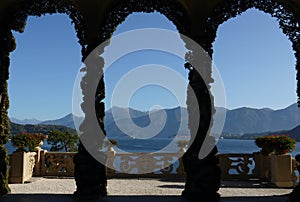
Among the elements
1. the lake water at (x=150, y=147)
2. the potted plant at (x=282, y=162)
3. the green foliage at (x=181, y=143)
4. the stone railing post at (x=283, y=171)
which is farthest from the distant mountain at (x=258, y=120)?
the stone railing post at (x=283, y=171)

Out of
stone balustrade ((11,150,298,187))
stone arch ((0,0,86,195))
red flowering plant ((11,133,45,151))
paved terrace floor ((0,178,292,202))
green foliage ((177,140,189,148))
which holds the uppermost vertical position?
stone arch ((0,0,86,195))

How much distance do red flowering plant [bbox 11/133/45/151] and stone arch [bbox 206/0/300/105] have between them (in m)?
5.67

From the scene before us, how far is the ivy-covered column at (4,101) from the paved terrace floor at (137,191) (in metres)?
0.40

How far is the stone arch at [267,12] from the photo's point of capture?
632 centimetres

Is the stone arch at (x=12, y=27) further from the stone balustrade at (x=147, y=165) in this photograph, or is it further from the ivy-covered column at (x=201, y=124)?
the stone balustrade at (x=147, y=165)

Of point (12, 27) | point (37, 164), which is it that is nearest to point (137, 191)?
point (37, 164)

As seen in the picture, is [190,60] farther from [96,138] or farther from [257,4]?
[96,138]

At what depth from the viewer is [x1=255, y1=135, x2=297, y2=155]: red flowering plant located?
844cm

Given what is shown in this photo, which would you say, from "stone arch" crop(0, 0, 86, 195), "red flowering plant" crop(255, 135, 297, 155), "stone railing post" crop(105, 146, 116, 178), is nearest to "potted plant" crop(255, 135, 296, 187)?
"red flowering plant" crop(255, 135, 297, 155)

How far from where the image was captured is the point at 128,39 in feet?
25.4

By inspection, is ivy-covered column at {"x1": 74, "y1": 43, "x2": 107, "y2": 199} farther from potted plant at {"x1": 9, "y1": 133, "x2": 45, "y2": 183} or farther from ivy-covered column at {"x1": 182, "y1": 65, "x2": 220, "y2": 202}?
potted plant at {"x1": 9, "y1": 133, "x2": 45, "y2": 183}

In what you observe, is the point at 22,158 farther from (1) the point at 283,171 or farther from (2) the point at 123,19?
(1) the point at 283,171

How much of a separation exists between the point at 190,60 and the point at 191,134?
4.54 ft

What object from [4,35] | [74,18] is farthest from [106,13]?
[4,35]
